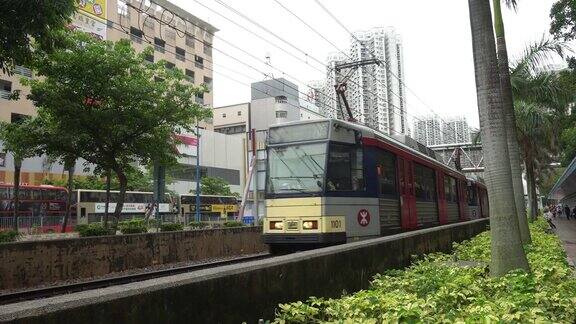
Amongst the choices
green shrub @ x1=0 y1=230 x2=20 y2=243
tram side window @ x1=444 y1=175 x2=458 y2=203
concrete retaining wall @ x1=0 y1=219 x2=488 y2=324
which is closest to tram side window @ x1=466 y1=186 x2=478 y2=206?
tram side window @ x1=444 y1=175 x2=458 y2=203

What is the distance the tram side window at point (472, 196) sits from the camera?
24031 millimetres

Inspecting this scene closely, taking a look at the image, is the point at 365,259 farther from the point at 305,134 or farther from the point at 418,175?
the point at 418,175

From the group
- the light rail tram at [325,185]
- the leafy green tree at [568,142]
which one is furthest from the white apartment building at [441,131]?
the light rail tram at [325,185]

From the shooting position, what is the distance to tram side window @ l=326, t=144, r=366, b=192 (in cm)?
1016

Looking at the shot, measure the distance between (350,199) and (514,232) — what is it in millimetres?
4283

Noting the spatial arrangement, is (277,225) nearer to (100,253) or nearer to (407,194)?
(100,253)

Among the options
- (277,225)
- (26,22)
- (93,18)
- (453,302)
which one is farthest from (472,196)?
(93,18)

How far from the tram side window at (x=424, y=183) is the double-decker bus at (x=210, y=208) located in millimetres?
27775

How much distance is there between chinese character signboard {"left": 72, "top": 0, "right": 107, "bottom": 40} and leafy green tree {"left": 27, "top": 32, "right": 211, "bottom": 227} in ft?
93.1

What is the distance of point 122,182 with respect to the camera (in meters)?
17.0

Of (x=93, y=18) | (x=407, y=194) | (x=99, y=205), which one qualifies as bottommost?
(x=407, y=194)

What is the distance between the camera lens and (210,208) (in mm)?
44781

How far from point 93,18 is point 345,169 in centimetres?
3975

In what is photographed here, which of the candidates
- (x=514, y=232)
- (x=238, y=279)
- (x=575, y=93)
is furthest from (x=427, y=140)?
(x=238, y=279)
